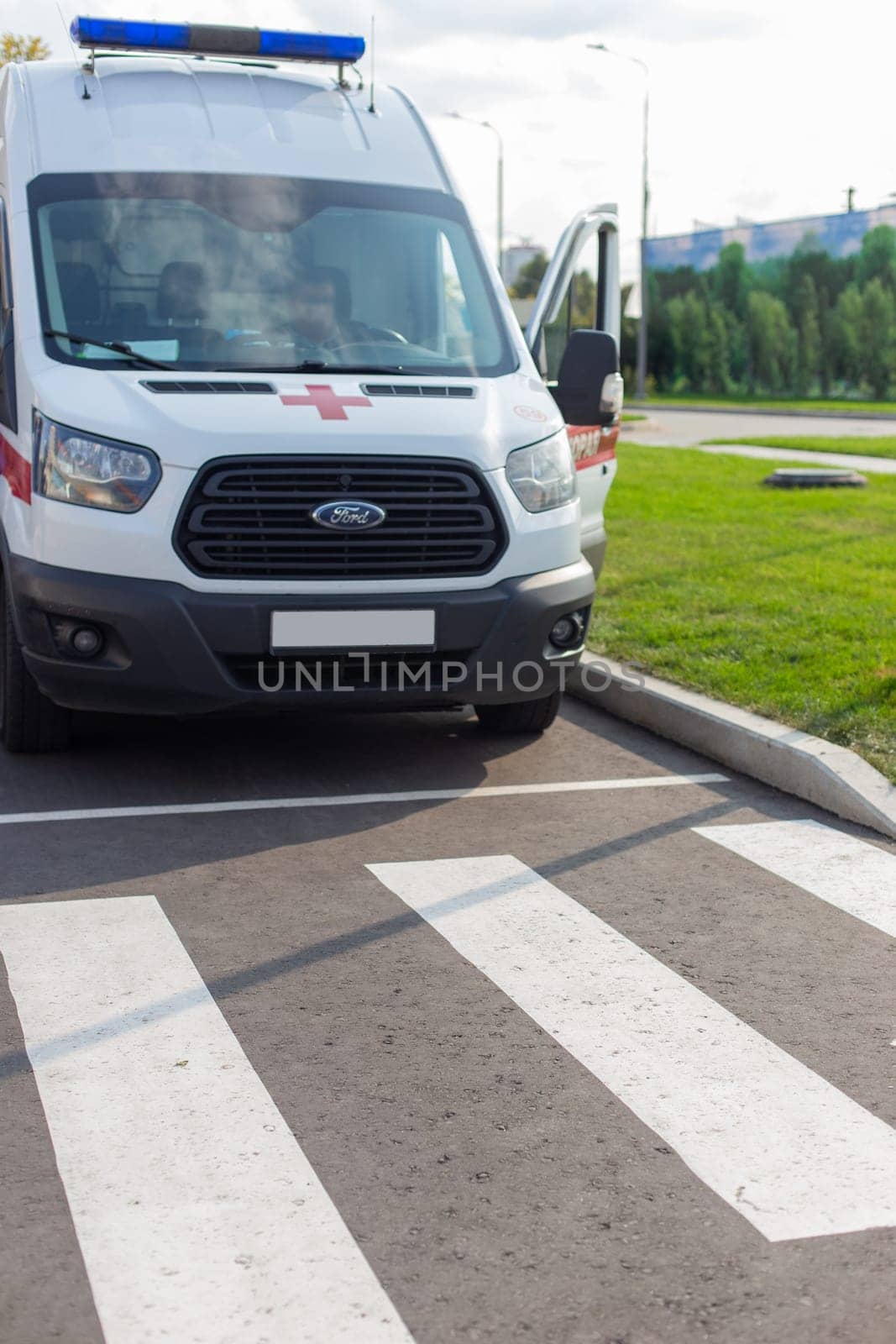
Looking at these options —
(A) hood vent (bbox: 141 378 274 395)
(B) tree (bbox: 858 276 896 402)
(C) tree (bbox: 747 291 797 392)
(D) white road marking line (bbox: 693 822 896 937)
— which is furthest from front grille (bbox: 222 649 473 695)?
(C) tree (bbox: 747 291 797 392)

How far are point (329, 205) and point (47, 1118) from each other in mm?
4641

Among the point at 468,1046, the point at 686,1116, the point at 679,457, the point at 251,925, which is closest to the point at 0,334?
the point at 251,925

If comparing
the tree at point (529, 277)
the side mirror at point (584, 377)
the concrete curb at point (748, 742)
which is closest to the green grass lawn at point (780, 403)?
the tree at point (529, 277)

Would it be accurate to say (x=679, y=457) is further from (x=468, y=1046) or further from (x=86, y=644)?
(x=468, y=1046)

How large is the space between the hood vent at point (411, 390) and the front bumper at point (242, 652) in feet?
2.58

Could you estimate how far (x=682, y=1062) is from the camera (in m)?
3.89

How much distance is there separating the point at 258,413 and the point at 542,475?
1.13 m

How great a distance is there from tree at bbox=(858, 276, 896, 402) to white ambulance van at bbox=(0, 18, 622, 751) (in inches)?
1723

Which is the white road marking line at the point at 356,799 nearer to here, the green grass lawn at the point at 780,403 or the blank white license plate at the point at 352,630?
the blank white license plate at the point at 352,630

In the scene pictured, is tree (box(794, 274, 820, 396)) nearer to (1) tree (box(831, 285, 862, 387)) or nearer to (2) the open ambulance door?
(1) tree (box(831, 285, 862, 387))

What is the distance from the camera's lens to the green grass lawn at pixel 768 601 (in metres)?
7.31

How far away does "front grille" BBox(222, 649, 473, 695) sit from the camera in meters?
6.11

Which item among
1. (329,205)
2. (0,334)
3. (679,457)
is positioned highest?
(329,205)

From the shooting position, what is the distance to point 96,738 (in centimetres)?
725
